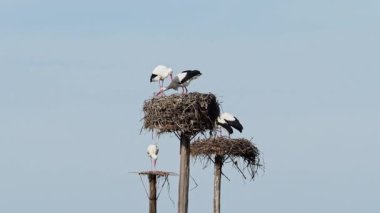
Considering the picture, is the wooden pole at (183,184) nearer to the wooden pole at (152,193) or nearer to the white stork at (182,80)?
the wooden pole at (152,193)

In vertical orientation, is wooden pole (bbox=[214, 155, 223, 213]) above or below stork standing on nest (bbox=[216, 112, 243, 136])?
below

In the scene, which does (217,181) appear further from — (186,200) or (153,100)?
(186,200)

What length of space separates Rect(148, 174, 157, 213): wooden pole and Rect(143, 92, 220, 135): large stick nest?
33.6 inches

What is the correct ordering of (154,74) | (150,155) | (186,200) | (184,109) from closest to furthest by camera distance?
(186,200), (184,109), (150,155), (154,74)

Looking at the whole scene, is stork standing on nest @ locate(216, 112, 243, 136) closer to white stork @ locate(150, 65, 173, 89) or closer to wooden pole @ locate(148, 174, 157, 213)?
white stork @ locate(150, 65, 173, 89)

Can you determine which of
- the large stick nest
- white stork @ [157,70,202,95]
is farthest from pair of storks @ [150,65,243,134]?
the large stick nest

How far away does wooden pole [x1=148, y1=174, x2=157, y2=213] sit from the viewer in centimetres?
1683

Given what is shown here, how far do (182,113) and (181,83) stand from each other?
503 centimetres

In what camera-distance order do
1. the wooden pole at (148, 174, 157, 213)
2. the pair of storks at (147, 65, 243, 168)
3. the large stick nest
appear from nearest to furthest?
1. the large stick nest
2. the wooden pole at (148, 174, 157, 213)
3. the pair of storks at (147, 65, 243, 168)

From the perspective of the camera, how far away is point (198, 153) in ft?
68.1

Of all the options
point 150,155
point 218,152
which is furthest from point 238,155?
point 150,155

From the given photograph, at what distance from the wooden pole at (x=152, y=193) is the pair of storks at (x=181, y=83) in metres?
3.03

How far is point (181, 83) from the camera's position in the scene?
21000 mm

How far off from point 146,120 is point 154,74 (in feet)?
16.5
